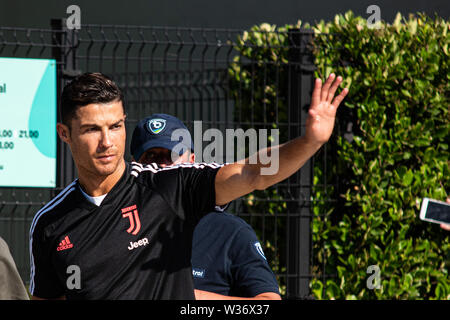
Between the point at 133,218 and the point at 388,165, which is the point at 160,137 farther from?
the point at 388,165

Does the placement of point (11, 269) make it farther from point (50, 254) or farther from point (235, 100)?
point (235, 100)

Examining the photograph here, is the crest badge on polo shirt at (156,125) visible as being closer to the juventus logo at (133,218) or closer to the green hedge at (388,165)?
the juventus logo at (133,218)

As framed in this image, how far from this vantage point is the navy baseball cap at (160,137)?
3.45m

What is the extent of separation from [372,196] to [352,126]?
0.71 metres

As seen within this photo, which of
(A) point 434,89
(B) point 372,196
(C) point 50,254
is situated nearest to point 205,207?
(C) point 50,254

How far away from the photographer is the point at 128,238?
2.65 meters

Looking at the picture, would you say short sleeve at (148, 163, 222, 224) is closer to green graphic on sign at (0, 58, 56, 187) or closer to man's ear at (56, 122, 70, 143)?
man's ear at (56, 122, 70, 143)

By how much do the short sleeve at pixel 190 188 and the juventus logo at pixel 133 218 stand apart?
131 mm

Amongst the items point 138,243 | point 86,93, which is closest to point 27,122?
point 86,93

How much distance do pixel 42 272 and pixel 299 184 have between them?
382cm

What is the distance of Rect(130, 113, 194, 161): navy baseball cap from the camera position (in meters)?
3.45

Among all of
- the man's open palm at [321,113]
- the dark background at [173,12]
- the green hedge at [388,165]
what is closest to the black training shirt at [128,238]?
the man's open palm at [321,113]

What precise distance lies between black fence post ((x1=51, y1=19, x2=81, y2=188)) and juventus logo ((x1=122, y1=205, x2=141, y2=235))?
11.6 ft

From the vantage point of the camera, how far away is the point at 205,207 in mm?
2629
